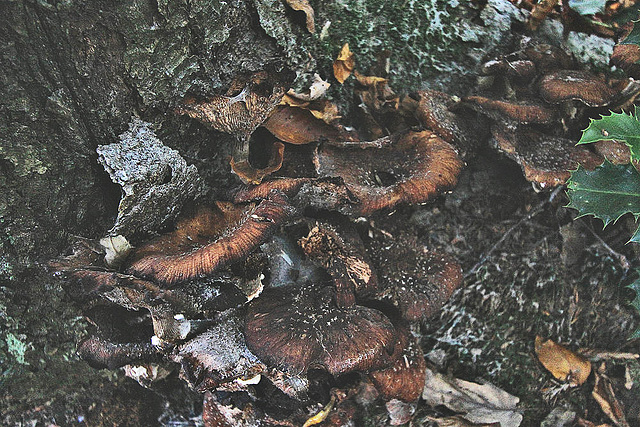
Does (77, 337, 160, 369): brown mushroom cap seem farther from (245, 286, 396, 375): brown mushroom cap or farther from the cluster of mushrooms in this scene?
(245, 286, 396, 375): brown mushroom cap

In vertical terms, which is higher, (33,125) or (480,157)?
(33,125)

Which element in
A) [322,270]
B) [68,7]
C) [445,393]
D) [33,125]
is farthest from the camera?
[445,393]

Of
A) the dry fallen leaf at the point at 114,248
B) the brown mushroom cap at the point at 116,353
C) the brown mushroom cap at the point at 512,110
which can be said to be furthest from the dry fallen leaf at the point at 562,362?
the dry fallen leaf at the point at 114,248

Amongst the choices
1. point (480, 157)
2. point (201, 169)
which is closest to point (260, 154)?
point (201, 169)

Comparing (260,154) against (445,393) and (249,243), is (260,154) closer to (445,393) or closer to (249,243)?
(249,243)

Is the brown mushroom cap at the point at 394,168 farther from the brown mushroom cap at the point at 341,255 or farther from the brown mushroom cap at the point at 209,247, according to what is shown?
the brown mushroom cap at the point at 209,247

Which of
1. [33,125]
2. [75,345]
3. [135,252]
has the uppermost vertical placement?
[33,125]
